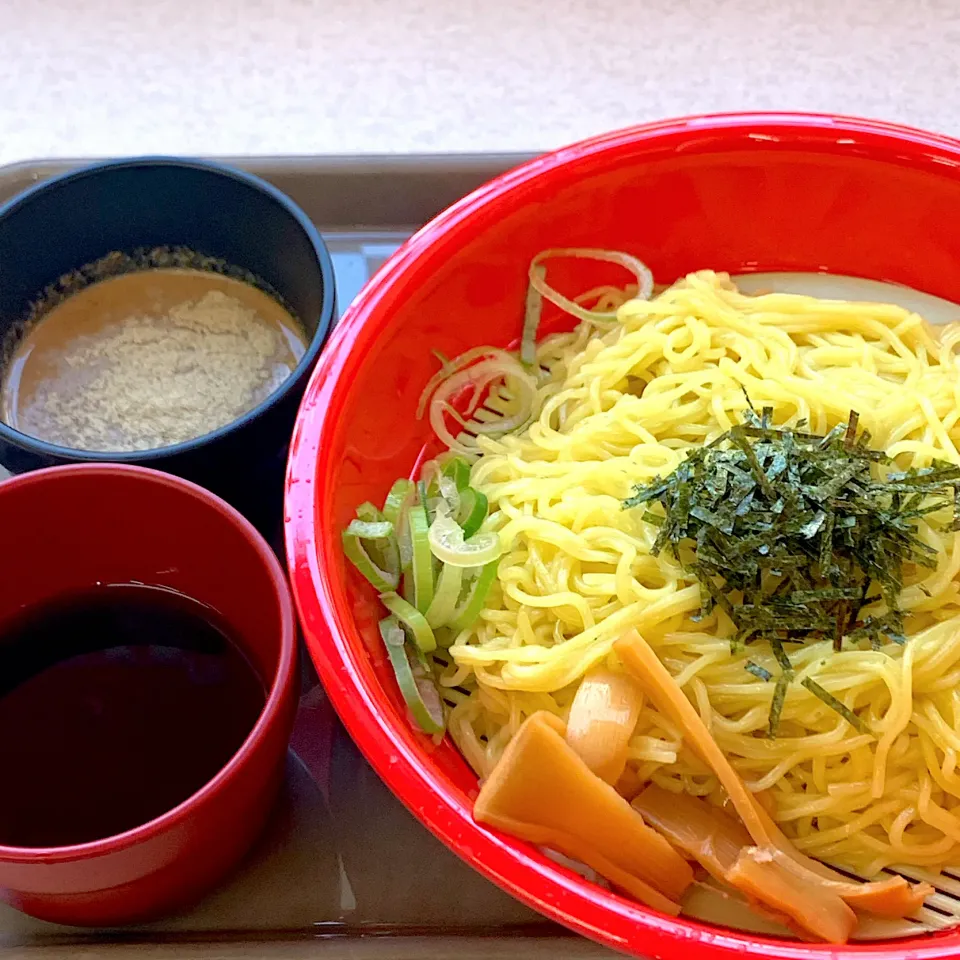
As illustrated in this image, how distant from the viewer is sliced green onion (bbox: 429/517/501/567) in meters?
1.07

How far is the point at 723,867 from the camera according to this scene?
0.93 metres

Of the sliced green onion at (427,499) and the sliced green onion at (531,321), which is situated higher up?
the sliced green onion at (531,321)

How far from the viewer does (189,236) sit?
1.34 metres

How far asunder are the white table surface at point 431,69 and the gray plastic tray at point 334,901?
958 millimetres

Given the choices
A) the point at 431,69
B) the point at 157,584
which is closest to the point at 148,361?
the point at 157,584

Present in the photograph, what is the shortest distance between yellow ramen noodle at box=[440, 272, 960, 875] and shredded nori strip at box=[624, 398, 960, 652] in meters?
0.02

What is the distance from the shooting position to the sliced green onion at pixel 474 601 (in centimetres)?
109

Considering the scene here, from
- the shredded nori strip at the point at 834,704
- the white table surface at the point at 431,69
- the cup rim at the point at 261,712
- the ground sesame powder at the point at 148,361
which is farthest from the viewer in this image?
the white table surface at the point at 431,69

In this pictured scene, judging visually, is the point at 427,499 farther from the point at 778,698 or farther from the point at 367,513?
the point at 778,698

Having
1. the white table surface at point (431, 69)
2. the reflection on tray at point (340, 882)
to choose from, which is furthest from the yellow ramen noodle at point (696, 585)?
the white table surface at point (431, 69)

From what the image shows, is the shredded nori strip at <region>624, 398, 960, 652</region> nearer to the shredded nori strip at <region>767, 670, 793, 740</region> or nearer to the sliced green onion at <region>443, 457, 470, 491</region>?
the shredded nori strip at <region>767, 670, 793, 740</region>

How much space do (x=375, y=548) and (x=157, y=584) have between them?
25cm

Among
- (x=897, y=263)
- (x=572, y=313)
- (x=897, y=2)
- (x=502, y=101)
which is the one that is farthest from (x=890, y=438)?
(x=897, y=2)

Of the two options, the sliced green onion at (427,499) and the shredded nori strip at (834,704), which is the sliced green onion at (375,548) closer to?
the sliced green onion at (427,499)
